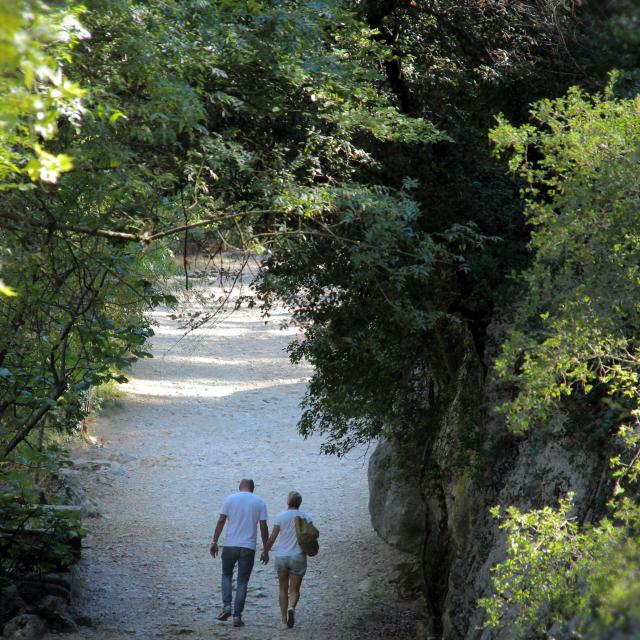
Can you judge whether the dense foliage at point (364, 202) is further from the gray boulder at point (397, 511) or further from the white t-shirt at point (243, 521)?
the gray boulder at point (397, 511)

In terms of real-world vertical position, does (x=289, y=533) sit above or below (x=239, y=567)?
above

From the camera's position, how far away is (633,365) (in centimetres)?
564

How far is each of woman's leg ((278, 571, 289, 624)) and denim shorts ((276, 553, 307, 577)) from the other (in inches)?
3.5

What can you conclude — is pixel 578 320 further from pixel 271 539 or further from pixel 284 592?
pixel 284 592

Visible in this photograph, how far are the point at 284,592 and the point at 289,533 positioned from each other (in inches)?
33.2

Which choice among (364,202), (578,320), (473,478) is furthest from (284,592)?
(578,320)

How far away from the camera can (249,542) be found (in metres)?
9.80

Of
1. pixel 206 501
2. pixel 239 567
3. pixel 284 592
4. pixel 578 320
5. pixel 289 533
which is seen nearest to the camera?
pixel 578 320

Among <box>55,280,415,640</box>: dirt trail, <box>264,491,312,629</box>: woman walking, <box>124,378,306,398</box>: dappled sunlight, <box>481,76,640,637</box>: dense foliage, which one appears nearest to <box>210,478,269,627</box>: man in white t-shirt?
<box>264,491,312,629</box>: woman walking

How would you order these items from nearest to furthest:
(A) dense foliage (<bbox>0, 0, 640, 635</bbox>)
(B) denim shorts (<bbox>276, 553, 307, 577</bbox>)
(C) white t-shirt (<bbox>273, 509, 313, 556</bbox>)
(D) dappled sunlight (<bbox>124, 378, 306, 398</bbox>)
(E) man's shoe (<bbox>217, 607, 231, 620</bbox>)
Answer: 1. (A) dense foliage (<bbox>0, 0, 640, 635</bbox>)
2. (C) white t-shirt (<bbox>273, 509, 313, 556</bbox>)
3. (B) denim shorts (<bbox>276, 553, 307, 577</bbox>)
4. (E) man's shoe (<bbox>217, 607, 231, 620</bbox>)
5. (D) dappled sunlight (<bbox>124, 378, 306, 398</bbox>)

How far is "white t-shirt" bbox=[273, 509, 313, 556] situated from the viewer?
10.0 m

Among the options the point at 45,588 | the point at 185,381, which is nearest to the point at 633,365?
the point at 45,588

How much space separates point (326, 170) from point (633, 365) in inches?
162

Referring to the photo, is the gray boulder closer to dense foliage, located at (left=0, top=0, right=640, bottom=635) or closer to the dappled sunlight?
dense foliage, located at (left=0, top=0, right=640, bottom=635)
